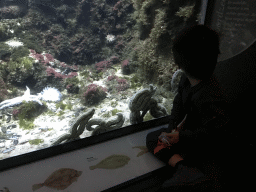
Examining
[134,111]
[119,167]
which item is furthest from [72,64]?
[119,167]

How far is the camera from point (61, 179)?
1.16 meters

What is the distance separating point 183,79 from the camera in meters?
1.23

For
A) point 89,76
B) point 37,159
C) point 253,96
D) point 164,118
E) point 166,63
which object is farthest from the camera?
point 89,76

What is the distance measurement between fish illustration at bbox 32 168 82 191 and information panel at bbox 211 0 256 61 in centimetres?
194

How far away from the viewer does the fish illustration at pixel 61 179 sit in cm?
110

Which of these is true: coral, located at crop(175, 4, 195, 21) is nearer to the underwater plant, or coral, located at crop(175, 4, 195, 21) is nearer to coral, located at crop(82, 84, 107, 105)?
coral, located at crop(82, 84, 107, 105)

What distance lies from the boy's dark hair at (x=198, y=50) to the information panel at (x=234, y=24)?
2.86 ft

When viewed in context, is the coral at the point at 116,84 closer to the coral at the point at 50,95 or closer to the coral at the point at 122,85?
the coral at the point at 122,85

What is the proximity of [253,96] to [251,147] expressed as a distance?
510 mm

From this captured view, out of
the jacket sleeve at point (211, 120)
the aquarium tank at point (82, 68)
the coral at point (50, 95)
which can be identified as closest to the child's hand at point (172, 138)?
the jacket sleeve at point (211, 120)

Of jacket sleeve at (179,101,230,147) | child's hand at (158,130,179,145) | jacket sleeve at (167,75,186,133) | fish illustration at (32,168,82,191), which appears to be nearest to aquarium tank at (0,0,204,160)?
fish illustration at (32,168,82,191)

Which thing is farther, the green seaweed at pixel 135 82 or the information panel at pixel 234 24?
the green seaweed at pixel 135 82

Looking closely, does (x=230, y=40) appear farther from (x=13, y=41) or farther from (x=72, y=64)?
(x=13, y=41)

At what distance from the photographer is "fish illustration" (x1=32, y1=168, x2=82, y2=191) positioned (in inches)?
43.4
